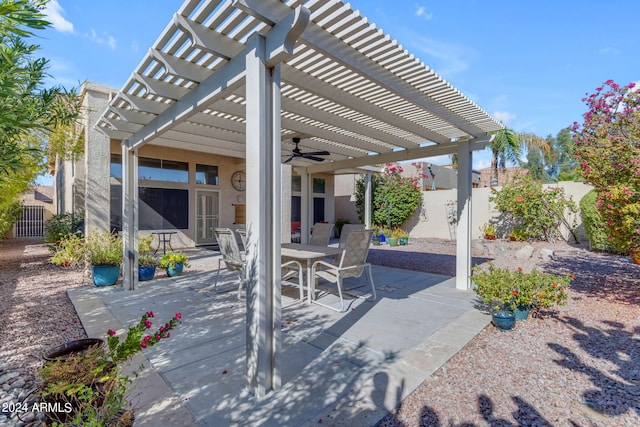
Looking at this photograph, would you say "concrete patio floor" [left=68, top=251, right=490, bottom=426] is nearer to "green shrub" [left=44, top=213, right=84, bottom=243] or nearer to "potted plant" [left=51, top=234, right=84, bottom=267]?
"potted plant" [left=51, top=234, right=84, bottom=267]

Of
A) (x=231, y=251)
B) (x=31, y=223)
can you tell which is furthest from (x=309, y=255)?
(x=31, y=223)

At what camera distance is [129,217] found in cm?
545

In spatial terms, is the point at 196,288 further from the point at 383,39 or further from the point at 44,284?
the point at 383,39

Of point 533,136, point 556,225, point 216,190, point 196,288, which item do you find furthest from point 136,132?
point 533,136

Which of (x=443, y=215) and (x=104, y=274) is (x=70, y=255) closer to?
(x=104, y=274)

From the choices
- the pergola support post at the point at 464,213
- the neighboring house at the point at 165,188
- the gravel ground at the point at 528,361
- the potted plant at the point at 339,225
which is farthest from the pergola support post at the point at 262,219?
the potted plant at the point at 339,225

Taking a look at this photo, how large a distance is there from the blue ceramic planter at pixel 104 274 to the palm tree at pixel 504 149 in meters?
13.9

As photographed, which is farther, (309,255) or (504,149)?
(504,149)

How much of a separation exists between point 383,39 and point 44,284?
22.8 ft

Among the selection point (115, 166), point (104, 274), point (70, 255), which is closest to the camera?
point (104, 274)

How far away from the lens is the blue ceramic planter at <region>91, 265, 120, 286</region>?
556 centimetres

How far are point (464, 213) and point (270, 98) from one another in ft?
14.6

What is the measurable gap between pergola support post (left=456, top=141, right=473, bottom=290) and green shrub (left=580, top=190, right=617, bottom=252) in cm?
528

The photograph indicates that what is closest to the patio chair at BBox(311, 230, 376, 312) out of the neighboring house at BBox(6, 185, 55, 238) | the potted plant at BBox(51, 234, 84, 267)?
the potted plant at BBox(51, 234, 84, 267)
